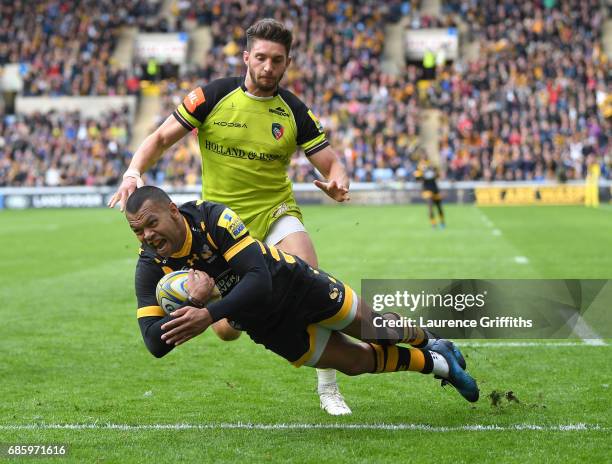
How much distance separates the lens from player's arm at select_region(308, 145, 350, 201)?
22.8ft

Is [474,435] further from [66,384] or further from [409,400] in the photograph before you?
[66,384]

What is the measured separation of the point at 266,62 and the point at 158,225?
1.96 m

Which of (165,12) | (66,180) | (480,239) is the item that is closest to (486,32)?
(165,12)

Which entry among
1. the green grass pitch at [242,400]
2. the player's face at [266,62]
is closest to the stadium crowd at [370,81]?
the green grass pitch at [242,400]

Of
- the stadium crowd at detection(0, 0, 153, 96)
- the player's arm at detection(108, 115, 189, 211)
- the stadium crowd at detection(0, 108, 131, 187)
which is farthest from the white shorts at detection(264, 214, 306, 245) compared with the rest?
the stadium crowd at detection(0, 0, 153, 96)

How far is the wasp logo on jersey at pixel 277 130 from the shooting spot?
7273 millimetres

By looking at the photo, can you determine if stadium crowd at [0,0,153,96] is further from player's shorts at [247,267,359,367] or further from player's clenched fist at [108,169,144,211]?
player's shorts at [247,267,359,367]

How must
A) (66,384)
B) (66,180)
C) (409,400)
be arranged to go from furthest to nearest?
(66,180) → (66,384) → (409,400)

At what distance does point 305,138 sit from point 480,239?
15.8m

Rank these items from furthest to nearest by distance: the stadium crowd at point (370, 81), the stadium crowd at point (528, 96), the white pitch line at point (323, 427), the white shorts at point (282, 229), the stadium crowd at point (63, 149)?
the stadium crowd at point (63, 149) < the stadium crowd at point (370, 81) < the stadium crowd at point (528, 96) < the white shorts at point (282, 229) < the white pitch line at point (323, 427)

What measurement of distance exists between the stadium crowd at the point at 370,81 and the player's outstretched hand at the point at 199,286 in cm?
3595

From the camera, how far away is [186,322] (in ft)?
17.8

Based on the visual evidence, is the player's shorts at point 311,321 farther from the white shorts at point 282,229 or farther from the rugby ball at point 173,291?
the white shorts at point 282,229

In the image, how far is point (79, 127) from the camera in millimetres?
46312
